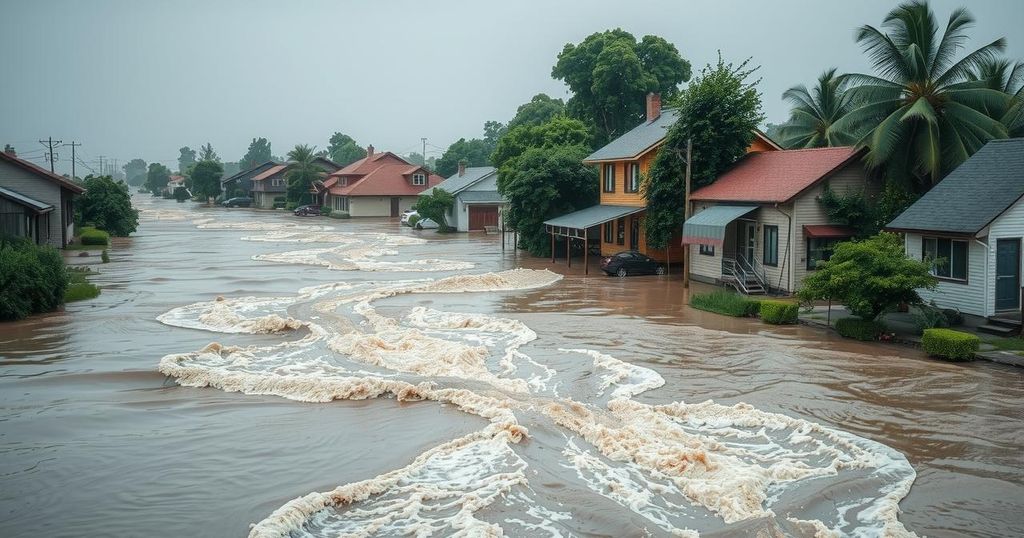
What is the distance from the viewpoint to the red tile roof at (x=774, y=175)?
30.3m

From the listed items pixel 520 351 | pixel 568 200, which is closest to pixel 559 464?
pixel 520 351

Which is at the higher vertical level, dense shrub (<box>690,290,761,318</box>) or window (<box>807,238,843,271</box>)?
window (<box>807,238,843,271</box>)

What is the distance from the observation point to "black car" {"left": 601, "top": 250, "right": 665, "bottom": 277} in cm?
3803

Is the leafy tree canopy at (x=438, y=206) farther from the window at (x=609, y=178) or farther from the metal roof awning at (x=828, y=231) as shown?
the metal roof awning at (x=828, y=231)

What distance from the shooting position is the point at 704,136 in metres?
36.0

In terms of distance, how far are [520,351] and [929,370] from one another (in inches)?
375

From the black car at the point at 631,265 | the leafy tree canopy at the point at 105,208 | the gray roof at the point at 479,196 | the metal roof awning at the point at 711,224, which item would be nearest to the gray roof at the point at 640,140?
the black car at the point at 631,265

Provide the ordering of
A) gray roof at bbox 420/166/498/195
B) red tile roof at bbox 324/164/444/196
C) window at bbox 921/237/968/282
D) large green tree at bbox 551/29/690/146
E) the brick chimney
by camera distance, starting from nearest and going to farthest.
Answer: window at bbox 921/237/968/282 < the brick chimney < large green tree at bbox 551/29/690/146 < gray roof at bbox 420/166/498/195 < red tile roof at bbox 324/164/444/196

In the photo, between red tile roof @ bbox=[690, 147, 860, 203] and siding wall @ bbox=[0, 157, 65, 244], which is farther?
siding wall @ bbox=[0, 157, 65, 244]

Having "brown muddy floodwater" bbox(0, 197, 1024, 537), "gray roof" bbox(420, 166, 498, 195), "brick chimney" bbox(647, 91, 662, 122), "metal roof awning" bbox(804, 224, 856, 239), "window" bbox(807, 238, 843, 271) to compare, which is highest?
"brick chimney" bbox(647, 91, 662, 122)

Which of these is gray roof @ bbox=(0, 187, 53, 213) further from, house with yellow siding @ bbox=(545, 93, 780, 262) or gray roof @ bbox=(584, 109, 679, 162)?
gray roof @ bbox=(584, 109, 679, 162)

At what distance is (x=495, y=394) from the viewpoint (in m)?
17.6

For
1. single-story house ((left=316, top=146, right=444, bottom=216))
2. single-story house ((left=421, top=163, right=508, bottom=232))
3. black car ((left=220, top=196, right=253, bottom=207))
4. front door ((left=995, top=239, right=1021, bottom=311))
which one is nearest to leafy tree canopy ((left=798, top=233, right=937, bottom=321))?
front door ((left=995, top=239, right=1021, bottom=311))

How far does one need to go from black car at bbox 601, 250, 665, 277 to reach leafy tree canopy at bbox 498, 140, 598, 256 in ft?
27.4
